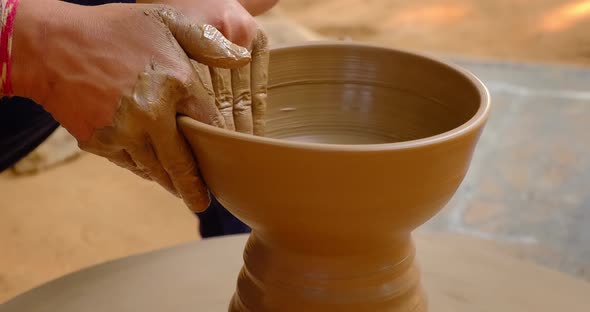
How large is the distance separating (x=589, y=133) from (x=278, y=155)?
2.58 metres

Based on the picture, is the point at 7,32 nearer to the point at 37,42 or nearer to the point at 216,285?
the point at 37,42

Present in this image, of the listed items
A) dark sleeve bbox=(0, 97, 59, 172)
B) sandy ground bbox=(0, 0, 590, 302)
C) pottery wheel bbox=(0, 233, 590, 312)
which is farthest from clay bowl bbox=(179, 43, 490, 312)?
sandy ground bbox=(0, 0, 590, 302)

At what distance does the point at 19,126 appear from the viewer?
1.36 m

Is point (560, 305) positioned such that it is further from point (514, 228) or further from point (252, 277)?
point (514, 228)

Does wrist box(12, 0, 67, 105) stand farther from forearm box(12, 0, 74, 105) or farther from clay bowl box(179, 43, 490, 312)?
clay bowl box(179, 43, 490, 312)

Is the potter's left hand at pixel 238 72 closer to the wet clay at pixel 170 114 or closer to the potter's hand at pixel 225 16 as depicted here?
the potter's hand at pixel 225 16

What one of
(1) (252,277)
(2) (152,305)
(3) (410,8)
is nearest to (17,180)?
(2) (152,305)

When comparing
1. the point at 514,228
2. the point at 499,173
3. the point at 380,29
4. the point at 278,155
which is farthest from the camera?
the point at 380,29

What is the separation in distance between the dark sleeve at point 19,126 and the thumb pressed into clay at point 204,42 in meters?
0.61

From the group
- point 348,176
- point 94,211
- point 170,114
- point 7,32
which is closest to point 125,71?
point 170,114

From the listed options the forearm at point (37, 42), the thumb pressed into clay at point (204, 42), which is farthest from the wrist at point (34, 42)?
the thumb pressed into clay at point (204, 42)

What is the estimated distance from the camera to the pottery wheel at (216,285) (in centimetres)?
98

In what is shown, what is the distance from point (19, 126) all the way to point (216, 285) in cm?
58

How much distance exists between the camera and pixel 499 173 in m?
2.73
